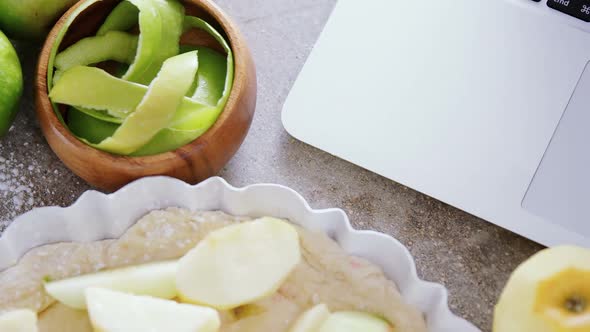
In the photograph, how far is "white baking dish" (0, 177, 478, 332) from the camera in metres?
0.65

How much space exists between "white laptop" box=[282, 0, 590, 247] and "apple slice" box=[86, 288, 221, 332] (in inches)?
8.4

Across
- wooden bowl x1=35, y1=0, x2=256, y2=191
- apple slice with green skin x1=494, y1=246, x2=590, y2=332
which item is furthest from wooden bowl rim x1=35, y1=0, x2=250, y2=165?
apple slice with green skin x1=494, y1=246, x2=590, y2=332

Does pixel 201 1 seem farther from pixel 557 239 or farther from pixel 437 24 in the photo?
pixel 557 239

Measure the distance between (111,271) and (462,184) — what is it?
1.07 feet

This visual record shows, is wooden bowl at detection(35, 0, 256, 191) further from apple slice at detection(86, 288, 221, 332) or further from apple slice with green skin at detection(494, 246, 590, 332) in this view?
apple slice with green skin at detection(494, 246, 590, 332)

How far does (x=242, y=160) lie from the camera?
2.51 ft

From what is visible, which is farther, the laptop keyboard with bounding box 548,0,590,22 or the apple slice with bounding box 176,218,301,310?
the laptop keyboard with bounding box 548,0,590,22

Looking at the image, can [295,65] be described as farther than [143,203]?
Yes

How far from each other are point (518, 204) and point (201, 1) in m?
0.34

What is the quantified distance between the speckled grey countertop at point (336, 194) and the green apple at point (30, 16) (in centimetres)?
6

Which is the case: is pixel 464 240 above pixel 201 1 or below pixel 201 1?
below

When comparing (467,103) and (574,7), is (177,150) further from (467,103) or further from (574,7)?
(574,7)

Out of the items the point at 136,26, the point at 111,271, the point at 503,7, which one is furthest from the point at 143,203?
the point at 503,7

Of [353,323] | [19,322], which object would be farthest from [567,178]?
[19,322]
